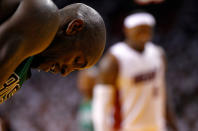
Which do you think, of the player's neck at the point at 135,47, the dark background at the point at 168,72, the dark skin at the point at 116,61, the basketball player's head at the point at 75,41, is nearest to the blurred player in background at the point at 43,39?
the basketball player's head at the point at 75,41

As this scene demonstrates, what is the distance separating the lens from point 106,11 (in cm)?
553

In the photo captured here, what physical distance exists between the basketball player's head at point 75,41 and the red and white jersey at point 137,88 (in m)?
1.64

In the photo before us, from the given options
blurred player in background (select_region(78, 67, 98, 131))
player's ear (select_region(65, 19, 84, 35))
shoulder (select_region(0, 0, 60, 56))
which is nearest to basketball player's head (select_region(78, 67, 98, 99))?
blurred player in background (select_region(78, 67, 98, 131))

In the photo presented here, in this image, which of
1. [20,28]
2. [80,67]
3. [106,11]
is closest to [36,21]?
[20,28]

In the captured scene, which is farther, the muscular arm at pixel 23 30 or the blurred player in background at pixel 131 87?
the blurred player in background at pixel 131 87

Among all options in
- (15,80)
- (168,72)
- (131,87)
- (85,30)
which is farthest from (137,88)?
(168,72)

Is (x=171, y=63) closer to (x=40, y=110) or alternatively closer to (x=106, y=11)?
(x=106, y=11)

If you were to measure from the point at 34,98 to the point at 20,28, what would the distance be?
15.7 feet

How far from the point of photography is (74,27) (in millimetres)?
1378

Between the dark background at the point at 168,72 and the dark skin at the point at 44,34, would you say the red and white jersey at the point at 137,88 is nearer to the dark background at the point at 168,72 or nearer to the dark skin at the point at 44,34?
the dark skin at the point at 44,34

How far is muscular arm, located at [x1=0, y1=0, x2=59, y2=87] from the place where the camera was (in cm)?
111

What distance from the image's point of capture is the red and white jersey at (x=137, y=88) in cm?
311

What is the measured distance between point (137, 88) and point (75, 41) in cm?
181

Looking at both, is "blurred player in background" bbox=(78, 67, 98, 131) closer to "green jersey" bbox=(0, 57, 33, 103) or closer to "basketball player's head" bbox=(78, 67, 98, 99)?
"basketball player's head" bbox=(78, 67, 98, 99)
